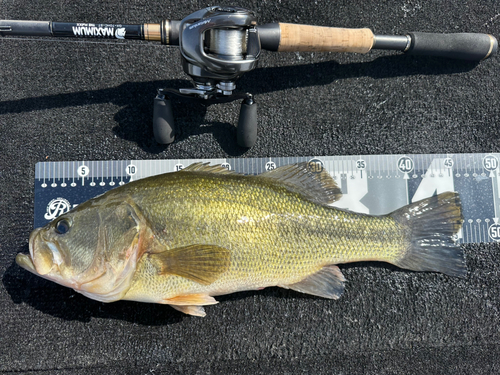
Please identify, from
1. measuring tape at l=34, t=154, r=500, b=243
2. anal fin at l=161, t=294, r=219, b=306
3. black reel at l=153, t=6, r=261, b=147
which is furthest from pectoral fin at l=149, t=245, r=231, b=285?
black reel at l=153, t=6, r=261, b=147

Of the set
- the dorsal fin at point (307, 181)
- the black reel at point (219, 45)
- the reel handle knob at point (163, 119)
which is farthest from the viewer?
the reel handle knob at point (163, 119)

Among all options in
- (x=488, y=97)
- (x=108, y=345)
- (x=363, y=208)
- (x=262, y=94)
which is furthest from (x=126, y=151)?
(x=488, y=97)

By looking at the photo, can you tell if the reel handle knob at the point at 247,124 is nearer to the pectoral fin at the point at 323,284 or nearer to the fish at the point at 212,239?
the fish at the point at 212,239

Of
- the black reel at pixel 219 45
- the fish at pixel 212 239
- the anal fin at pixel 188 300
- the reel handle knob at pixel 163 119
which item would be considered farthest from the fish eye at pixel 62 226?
the black reel at pixel 219 45

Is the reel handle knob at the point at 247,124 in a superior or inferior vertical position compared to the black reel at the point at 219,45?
inferior

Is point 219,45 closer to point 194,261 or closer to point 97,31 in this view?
point 97,31

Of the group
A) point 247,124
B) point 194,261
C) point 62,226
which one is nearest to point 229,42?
point 247,124

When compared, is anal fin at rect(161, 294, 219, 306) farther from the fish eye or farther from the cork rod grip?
the cork rod grip
